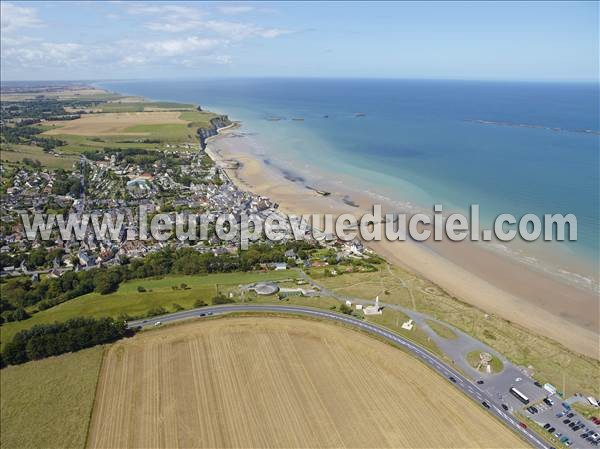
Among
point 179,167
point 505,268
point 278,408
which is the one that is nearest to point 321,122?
point 179,167

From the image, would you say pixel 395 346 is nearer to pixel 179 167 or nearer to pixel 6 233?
pixel 6 233

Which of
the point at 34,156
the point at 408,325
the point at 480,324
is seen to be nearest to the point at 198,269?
the point at 408,325

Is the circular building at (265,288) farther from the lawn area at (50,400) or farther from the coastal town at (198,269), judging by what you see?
the lawn area at (50,400)

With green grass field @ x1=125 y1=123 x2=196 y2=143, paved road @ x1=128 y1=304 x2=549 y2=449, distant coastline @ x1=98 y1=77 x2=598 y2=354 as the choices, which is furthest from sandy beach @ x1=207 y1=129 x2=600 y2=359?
green grass field @ x1=125 y1=123 x2=196 y2=143

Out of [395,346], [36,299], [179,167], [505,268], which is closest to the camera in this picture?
[395,346]

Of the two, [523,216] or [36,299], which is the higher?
[523,216]

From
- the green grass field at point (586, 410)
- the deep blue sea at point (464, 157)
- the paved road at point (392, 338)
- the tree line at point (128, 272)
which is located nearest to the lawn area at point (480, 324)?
the green grass field at point (586, 410)
